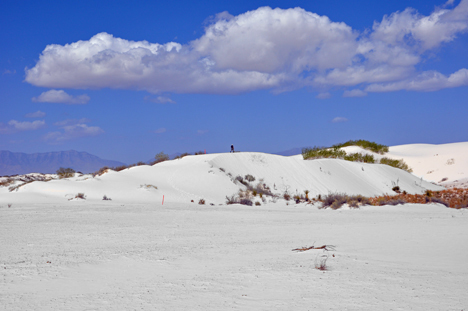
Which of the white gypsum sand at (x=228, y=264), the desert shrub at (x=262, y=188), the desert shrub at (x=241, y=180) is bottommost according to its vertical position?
A: the white gypsum sand at (x=228, y=264)

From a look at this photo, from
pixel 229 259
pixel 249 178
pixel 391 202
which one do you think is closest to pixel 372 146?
pixel 249 178

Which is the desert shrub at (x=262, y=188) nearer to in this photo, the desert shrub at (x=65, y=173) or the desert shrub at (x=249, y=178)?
the desert shrub at (x=249, y=178)

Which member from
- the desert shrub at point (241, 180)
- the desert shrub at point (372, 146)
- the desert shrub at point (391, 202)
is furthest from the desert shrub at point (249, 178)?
the desert shrub at point (372, 146)

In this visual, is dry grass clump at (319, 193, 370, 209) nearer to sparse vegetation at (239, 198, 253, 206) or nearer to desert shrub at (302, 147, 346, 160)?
sparse vegetation at (239, 198, 253, 206)

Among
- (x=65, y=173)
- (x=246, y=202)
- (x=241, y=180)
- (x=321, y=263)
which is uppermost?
(x=65, y=173)

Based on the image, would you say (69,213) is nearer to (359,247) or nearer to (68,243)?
(68,243)

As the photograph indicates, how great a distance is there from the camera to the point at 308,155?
1448 inches

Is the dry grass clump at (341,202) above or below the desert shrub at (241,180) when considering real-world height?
below

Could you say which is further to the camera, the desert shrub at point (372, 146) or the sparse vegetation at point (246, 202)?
the desert shrub at point (372, 146)

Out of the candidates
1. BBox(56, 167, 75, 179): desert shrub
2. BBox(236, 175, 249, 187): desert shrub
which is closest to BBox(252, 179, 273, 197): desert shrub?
BBox(236, 175, 249, 187): desert shrub

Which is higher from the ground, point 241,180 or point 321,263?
point 241,180

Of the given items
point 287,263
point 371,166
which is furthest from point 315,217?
point 371,166

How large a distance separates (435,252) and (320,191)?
62.7 feet

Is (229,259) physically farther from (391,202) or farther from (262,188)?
(262,188)
